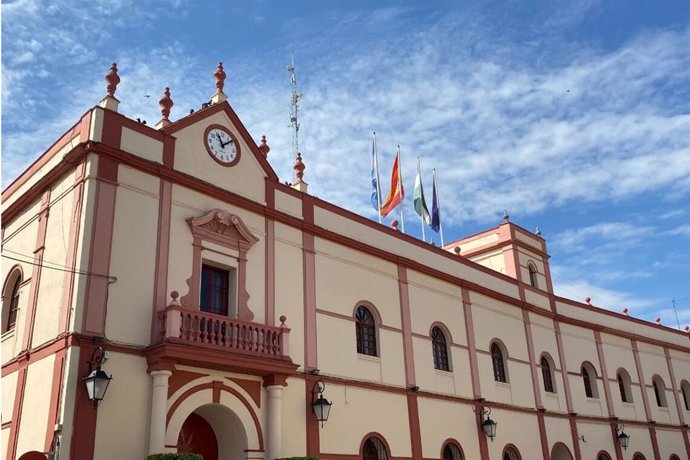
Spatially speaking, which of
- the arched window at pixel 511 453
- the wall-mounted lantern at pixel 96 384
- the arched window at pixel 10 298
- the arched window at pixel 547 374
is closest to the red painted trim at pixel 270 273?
the wall-mounted lantern at pixel 96 384

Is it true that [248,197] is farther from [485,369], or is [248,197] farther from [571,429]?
[571,429]

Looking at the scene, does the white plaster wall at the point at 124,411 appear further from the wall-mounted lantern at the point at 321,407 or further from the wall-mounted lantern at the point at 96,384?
the wall-mounted lantern at the point at 321,407

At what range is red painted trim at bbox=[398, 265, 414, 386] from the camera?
754 inches

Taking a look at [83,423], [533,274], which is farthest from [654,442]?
[83,423]

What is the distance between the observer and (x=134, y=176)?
14.4 m

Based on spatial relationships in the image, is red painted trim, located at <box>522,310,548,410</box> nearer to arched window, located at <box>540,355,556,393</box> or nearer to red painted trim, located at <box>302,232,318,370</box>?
arched window, located at <box>540,355,556,393</box>

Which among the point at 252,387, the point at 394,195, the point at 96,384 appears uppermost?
the point at 394,195

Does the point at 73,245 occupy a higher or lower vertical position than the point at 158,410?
higher

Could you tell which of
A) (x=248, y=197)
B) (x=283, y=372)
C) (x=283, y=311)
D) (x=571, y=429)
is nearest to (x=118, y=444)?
(x=283, y=372)

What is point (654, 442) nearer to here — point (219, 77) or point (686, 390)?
point (686, 390)

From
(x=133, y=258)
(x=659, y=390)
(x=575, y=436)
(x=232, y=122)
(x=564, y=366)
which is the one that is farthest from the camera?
(x=659, y=390)

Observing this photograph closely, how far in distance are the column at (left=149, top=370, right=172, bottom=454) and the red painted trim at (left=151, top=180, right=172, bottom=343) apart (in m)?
0.77

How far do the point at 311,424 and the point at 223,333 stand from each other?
3.28 meters

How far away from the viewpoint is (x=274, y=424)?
1488 cm
